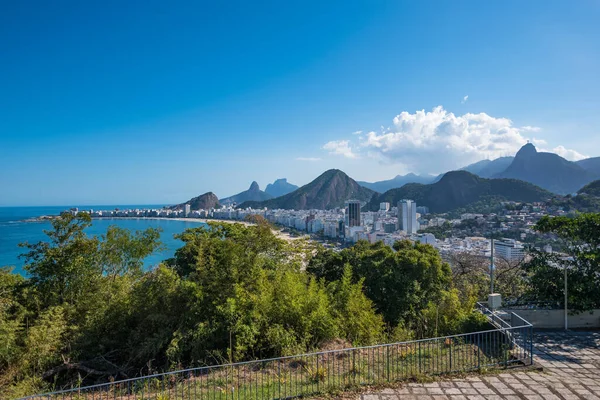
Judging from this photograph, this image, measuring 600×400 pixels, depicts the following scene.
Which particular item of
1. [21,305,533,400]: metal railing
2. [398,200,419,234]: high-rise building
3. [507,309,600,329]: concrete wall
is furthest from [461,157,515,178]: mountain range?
[21,305,533,400]: metal railing

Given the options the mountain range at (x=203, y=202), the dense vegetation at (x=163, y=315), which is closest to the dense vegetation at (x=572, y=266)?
the dense vegetation at (x=163, y=315)

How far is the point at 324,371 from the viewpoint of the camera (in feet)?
13.9

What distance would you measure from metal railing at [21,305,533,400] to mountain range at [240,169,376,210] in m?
132

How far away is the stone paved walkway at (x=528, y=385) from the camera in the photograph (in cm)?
385

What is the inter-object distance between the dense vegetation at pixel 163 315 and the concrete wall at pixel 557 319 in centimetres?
156

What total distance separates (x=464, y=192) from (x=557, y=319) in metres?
80.0

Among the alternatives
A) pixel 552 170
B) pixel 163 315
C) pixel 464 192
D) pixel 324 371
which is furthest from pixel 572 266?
pixel 552 170

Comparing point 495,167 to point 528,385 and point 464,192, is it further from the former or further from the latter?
point 528,385

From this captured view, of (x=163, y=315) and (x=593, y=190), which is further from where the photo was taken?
(x=593, y=190)

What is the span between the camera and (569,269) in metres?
7.07

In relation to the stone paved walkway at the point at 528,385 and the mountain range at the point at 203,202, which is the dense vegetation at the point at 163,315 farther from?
the mountain range at the point at 203,202

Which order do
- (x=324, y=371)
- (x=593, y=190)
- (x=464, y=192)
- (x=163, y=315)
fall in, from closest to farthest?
(x=324, y=371)
(x=163, y=315)
(x=593, y=190)
(x=464, y=192)

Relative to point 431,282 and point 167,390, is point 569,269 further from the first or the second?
point 167,390

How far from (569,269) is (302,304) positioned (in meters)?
6.27
